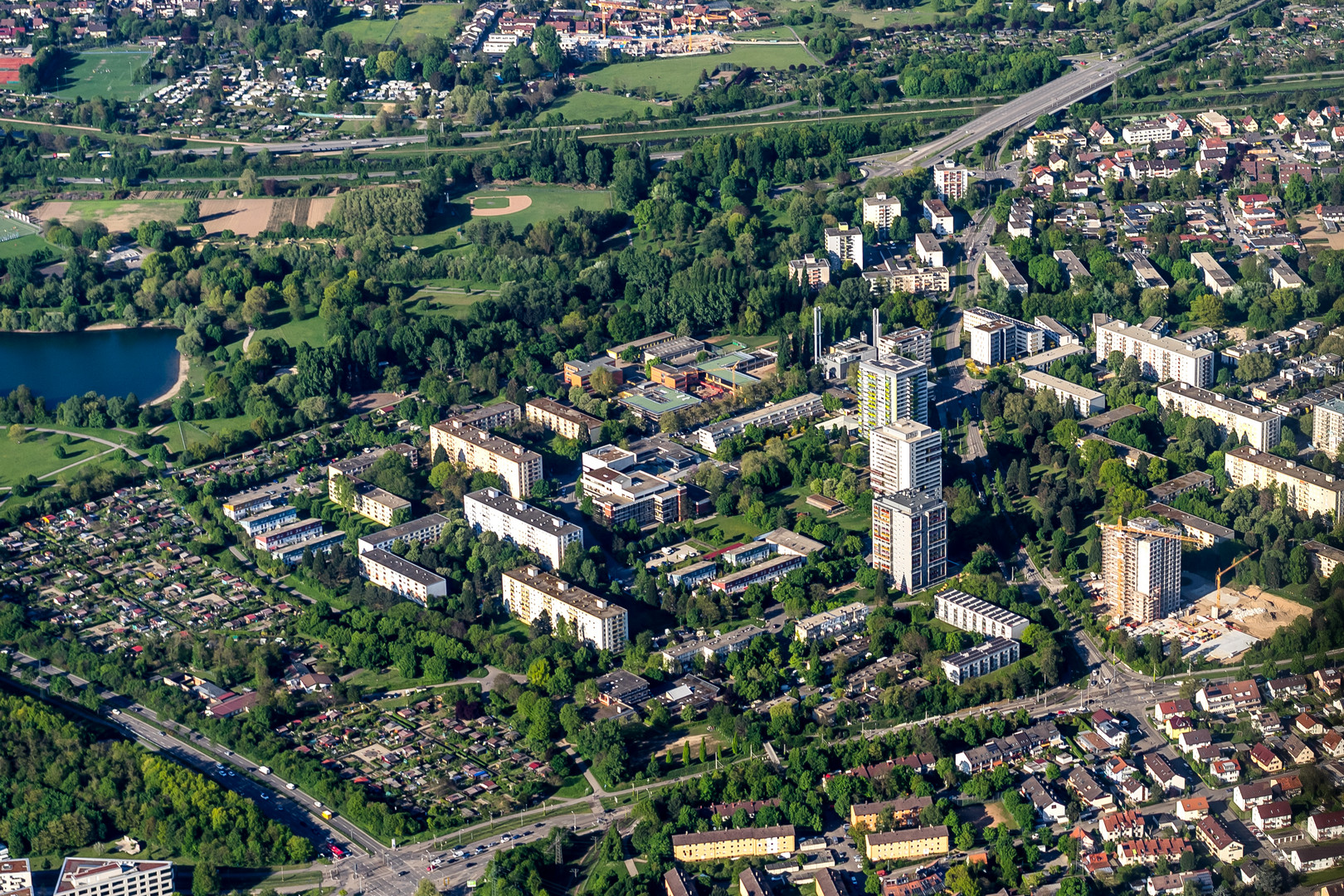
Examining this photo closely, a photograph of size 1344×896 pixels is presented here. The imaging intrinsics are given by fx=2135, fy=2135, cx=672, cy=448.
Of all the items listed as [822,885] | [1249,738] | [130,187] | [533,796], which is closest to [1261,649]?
[1249,738]

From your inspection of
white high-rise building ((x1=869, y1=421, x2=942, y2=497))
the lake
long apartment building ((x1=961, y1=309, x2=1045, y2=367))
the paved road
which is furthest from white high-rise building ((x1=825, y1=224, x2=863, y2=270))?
the lake

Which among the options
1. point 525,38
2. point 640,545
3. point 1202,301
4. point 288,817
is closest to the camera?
point 288,817

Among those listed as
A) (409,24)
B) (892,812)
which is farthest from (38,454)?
(409,24)

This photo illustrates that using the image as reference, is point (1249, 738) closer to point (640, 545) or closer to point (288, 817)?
point (640, 545)

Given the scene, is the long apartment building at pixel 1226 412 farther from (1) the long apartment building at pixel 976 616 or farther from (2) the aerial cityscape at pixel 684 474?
(1) the long apartment building at pixel 976 616

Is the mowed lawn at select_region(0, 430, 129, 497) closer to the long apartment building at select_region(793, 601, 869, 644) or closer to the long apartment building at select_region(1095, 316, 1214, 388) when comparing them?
the long apartment building at select_region(793, 601, 869, 644)

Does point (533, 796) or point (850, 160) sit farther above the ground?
point (850, 160)

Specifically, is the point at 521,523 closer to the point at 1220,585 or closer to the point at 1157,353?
the point at 1220,585
